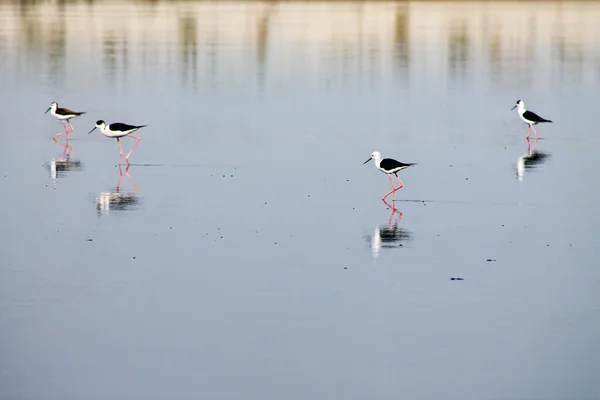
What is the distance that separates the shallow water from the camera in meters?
9.14

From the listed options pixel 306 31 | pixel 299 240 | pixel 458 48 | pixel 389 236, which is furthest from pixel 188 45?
pixel 299 240

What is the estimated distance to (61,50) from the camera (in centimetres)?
3981

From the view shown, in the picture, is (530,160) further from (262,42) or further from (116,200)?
(262,42)

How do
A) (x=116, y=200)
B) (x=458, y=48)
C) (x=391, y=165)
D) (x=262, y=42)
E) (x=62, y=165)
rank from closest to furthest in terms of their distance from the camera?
(x=116, y=200)
(x=391, y=165)
(x=62, y=165)
(x=458, y=48)
(x=262, y=42)

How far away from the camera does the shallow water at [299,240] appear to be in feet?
30.0

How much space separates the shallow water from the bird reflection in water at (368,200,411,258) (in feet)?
0.18

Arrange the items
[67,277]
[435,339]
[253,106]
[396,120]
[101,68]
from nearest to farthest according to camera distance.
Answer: [435,339] < [67,277] < [396,120] < [253,106] < [101,68]

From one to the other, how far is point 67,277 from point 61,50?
1149 inches

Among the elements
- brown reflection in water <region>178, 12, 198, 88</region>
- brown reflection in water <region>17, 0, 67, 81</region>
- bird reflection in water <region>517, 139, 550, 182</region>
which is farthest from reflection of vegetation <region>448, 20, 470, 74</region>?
bird reflection in water <region>517, 139, 550, 182</region>

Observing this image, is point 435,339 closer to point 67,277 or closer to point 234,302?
point 234,302

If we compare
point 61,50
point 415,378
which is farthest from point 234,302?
point 61,50

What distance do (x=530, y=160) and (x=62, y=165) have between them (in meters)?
7.34

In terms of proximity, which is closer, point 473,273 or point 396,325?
point 396,325

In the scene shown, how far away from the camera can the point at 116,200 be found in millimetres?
15758
